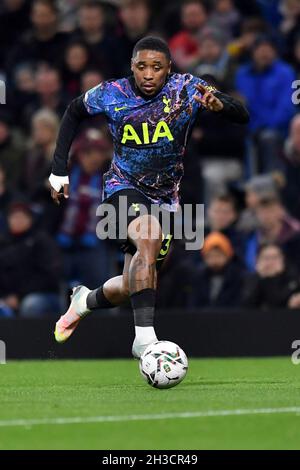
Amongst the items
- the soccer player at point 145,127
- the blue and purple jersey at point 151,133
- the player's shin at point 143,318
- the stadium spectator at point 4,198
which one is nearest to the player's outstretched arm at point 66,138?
the soccer player at point 145,127

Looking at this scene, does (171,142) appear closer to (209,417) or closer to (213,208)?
(209,417)

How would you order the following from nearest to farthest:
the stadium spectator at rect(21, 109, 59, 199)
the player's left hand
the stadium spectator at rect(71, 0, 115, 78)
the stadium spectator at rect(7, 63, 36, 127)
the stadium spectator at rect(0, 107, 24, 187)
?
1. the player's left hand
2. the stadium spectator at rect(21, 109, 59, 199)
3. the stadium spectator at rect(0, 107, 24, 187)
4. the stadium spectator at rect(71, 0, 115, 78)
5. the stadium spectator at rect(7, 63, 36, 127)

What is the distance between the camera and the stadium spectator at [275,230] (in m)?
14.6

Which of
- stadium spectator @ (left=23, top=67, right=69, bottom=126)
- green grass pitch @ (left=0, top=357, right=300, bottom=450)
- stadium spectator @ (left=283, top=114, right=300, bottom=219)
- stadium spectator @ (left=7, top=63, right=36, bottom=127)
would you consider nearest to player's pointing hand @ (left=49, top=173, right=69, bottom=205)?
green grass pitch @ (left=0, top=357, right=300, bottom=450)

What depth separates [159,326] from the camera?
13.8m

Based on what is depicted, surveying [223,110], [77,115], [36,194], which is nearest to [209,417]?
[223,110]

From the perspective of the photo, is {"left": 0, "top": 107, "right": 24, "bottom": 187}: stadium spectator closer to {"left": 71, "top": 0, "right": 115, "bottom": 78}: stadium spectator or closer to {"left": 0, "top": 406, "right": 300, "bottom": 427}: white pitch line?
{"left": 71, "top": 0, "right": 115, "bottom": 78}: stadium spectator

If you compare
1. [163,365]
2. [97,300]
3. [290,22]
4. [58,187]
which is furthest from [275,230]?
[163,365]

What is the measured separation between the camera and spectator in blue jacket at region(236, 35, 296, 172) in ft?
51.8

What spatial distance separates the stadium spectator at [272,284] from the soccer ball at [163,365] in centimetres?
523

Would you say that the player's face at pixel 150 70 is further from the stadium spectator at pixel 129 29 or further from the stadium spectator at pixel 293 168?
the stadium spectator at pixel 129 29

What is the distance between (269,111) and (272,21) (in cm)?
200

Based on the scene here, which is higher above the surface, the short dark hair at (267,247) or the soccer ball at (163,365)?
the short dark hair at (267,247)

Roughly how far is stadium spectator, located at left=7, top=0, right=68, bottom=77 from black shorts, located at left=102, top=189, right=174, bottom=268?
7.69 meters
